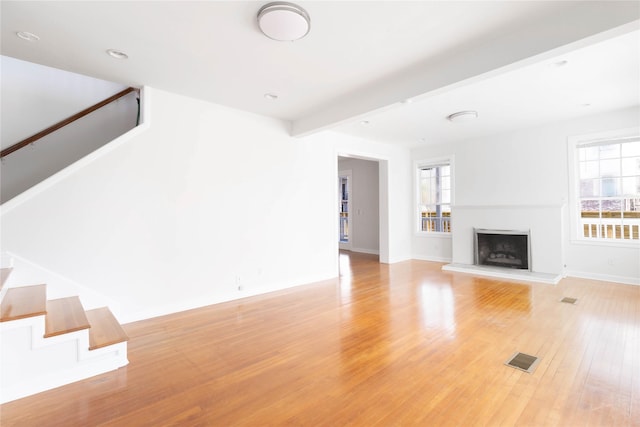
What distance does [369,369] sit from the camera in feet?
7.47

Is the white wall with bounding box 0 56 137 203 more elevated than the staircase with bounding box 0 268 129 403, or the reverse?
the white wall with bounding box 0 56 137 203

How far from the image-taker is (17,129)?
344 cm

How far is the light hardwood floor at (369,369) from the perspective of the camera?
1.79m

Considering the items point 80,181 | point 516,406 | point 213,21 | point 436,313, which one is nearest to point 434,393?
point 516,406

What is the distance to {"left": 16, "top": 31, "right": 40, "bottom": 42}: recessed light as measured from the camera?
2387 mm

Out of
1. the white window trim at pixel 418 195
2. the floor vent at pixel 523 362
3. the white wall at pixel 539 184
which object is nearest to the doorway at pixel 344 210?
the white window trim at pixel 418 195

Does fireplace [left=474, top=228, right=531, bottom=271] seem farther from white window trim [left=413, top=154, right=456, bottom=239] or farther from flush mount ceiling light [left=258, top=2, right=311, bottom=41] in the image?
flush mount ceiling light [left=258, top=2, right=311, bottom=41]

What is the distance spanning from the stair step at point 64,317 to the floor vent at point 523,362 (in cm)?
329

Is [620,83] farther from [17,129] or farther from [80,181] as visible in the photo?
[17,129]

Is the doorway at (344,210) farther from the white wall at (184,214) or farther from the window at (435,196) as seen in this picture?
the white wall at (184,214)

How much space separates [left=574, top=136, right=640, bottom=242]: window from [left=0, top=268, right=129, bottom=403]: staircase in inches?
272

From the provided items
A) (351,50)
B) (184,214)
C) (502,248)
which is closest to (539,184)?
(502,248)

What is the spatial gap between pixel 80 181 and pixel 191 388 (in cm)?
238

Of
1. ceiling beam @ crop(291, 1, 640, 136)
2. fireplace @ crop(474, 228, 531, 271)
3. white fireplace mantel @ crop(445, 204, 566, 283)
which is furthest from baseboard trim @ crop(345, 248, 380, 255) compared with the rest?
ceiling beam @ crop(291, 1, 640, 136)
